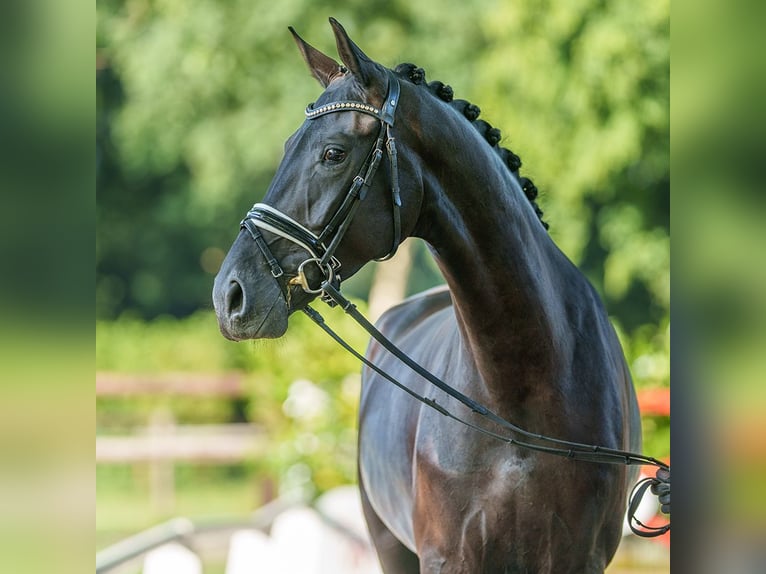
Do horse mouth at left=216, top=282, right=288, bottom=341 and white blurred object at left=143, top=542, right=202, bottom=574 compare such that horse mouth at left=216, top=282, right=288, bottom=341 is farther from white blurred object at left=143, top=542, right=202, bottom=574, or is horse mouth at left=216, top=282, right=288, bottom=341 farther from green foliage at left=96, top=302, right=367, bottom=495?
green foliage at left=96, top=302, right=367, bottom=495

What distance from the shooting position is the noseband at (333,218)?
2.62 meters

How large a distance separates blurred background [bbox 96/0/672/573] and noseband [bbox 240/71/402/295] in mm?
6039

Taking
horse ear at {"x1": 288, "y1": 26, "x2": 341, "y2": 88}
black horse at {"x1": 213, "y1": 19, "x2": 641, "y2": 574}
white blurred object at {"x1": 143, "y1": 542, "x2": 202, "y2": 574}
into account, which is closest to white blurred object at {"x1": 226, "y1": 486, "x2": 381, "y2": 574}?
white blurred object at {"x1": 143, "y1": 542, "x2": 202, "y2": 574}

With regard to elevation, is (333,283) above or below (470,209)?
below

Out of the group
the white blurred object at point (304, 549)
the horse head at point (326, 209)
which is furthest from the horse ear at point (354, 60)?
the white blurred object at point (304, 549)

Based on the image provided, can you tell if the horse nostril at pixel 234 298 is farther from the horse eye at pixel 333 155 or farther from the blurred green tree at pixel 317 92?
the blurred green tree at pixel 317 92

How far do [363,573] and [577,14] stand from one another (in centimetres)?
727

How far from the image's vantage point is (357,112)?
8.93 feet

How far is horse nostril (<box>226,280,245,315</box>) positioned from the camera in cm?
257

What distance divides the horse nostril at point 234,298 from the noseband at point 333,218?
0.09 meters
